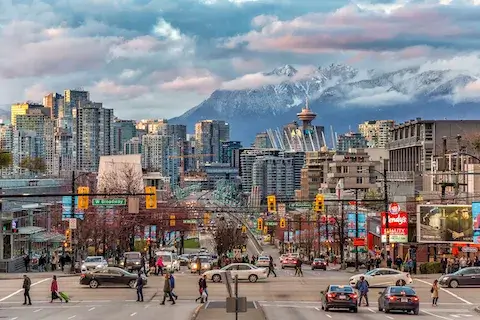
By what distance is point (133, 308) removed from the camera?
53.2 metres

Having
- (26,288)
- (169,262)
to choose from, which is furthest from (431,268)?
(26,288)

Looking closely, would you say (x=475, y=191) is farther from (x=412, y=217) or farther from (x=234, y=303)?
(x=234, y=303)

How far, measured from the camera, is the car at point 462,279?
2702 inches

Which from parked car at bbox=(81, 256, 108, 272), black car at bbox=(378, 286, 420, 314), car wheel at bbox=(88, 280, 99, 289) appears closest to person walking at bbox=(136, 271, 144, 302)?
car wheel at bbox=(88, 280, 99, 289)

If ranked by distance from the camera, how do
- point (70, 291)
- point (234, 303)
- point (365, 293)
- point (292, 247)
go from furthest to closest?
point (292, 247)
point (70, 291)
point (365, 293)
point (234, 303)

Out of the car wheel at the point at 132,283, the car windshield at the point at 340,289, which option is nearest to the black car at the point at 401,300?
the car windshield at the point at 340,289

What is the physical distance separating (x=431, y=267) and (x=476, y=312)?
3485cm

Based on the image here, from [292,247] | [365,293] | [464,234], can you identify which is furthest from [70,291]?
[292,247]

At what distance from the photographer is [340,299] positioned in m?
52.8

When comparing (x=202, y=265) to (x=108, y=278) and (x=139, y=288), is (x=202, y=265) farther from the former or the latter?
(x=139, y=288)

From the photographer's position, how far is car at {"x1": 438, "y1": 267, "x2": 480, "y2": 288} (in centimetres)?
6862

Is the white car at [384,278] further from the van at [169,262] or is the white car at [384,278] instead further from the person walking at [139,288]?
the van at [169,262]

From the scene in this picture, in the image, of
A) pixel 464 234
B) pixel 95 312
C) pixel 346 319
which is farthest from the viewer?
pixel 464 234

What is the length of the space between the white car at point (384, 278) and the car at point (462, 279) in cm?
245
